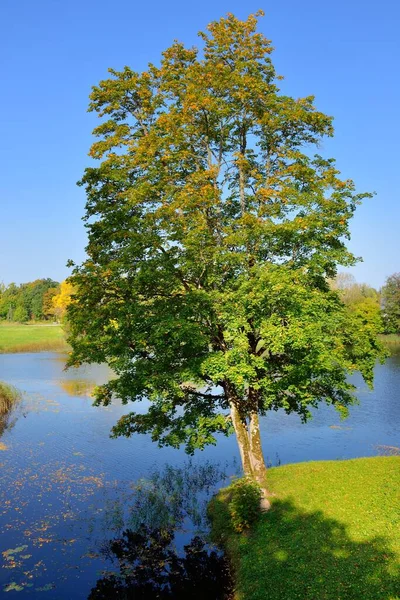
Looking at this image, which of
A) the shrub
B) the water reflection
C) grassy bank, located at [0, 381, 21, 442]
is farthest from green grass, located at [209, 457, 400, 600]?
the water reflection

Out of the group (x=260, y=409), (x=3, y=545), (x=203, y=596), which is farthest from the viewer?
(x=260, y=409)

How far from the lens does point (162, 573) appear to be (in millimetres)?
16766

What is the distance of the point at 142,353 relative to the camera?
20.9 m

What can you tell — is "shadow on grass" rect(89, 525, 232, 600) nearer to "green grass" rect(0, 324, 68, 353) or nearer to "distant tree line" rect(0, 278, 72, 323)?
"green grass" rect(0, 324, 68, 353)

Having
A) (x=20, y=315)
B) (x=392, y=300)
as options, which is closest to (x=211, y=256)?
(x=392, y=300)

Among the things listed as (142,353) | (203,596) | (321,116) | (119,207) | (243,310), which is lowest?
(203,596)

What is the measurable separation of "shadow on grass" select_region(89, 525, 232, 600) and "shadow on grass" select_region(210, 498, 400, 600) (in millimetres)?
786

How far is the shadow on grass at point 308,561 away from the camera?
13.0 metres

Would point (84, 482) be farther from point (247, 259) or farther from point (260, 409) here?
point (247, 259)

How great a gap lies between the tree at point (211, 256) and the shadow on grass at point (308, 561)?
4.03 m

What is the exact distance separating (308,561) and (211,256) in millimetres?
11736

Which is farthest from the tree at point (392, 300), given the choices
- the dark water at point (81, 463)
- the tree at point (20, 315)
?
the tree at point (20, 315)

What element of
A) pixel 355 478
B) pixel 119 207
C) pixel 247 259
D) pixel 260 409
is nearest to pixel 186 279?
pixel 247 259

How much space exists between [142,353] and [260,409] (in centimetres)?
627
